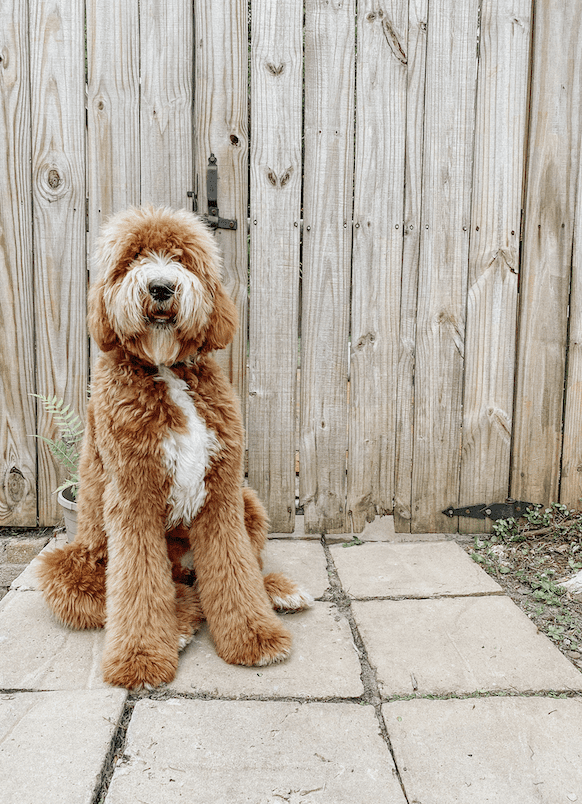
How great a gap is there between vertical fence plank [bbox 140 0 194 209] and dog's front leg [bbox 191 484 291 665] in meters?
1.32

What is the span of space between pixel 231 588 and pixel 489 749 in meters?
0.78

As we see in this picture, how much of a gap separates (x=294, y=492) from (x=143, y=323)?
129 centimetres

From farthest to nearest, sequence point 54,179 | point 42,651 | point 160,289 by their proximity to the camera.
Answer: point 54,179
point 42,651
point 160,289

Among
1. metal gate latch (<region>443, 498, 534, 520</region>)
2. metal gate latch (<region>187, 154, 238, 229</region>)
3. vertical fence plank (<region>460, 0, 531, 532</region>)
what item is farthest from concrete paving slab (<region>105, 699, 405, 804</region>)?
metal gate latch (<region>187, 154, 238, 229</region>)

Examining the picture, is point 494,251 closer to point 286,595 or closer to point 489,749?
point 286,595

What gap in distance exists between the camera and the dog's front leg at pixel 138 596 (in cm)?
169

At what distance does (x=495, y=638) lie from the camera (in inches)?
76.7

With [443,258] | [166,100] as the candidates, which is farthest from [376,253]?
[166,100]

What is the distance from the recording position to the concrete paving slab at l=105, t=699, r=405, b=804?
132 centimetres

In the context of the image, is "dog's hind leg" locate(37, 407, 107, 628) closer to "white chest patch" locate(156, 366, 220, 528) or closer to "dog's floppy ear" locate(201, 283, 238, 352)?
"white chest patch" locate(156, 366, 220, 528)

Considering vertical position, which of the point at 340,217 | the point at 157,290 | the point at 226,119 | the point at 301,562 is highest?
the point at 226,119

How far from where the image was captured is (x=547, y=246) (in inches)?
106

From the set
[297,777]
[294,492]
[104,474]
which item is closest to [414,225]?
[294,492]

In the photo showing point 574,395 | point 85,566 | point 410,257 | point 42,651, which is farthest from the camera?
point 574,395
